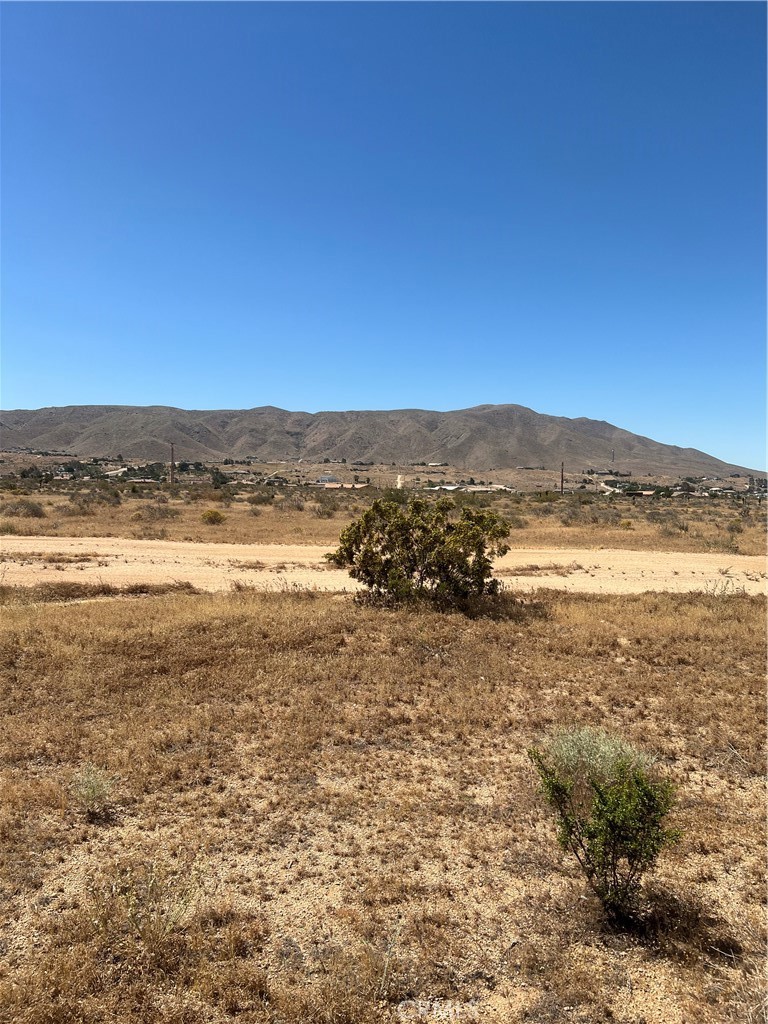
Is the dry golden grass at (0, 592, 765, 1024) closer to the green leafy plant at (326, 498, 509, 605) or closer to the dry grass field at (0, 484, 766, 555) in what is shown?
the green leafy plant at (326, 498, 509, 605)

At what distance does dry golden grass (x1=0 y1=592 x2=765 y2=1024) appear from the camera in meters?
3.44

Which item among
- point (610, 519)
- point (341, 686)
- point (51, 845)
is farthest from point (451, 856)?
point (610, 519)

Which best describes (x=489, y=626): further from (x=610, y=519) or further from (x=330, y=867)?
(x=610, y=519)

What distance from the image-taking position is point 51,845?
468 cm

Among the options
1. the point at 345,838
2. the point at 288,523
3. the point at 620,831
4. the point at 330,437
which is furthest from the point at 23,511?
the point at 330,437

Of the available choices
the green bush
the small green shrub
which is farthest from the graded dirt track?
the green bush

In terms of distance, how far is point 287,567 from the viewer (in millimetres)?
18688

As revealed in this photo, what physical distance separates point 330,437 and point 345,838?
15588 centimetres

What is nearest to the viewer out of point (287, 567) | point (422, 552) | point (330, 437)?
point (422, 552)

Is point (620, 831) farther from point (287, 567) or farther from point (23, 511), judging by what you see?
point (23, 511)

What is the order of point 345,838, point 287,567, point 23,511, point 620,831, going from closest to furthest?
point 620,831, point 345,838, point 287,567, point 23,511

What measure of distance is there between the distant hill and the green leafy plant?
112 m

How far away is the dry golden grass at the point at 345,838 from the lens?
3.44 metres

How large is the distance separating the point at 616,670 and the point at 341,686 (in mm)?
4430
